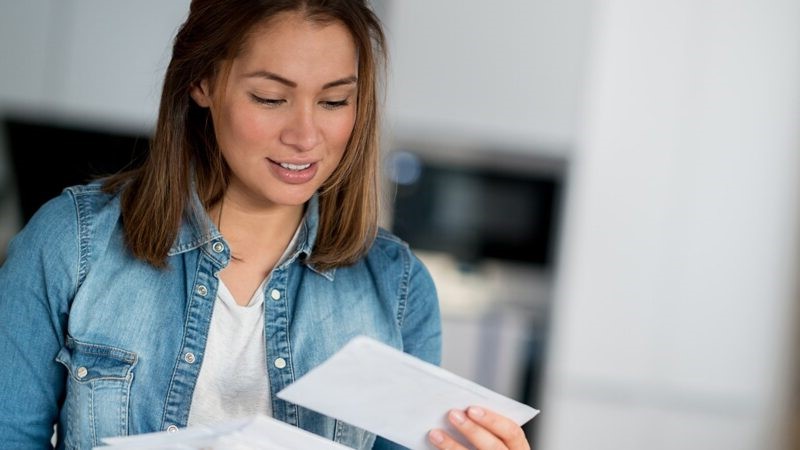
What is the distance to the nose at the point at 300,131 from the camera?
1.29m

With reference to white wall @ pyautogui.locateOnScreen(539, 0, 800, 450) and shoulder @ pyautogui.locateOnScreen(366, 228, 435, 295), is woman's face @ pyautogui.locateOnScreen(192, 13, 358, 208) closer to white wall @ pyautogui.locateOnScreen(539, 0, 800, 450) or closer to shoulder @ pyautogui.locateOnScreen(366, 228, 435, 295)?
shoulder @ pyautogui.locateOnScreen(366, 228, 435, 295)

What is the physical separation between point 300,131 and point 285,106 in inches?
1.7

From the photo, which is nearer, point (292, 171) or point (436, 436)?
point (436, 436)

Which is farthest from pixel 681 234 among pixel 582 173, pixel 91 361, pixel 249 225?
pixel 91 361

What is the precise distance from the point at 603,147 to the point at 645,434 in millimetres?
931

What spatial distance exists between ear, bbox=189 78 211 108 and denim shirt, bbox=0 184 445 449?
13 centimetres

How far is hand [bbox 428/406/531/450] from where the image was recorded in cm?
118

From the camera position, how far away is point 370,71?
1381 mm

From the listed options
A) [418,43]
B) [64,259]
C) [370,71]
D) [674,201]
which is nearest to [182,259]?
[64,259]

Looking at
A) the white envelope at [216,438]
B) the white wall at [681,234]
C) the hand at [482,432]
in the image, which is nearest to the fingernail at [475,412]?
the hand at [482,432]

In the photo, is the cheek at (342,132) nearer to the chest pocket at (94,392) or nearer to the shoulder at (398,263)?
the shoulder at (398,263)

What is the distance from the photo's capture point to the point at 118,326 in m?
1.29

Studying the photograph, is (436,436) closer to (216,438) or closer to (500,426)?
(500,426)

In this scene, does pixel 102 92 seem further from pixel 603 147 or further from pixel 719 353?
pixel 719 353
